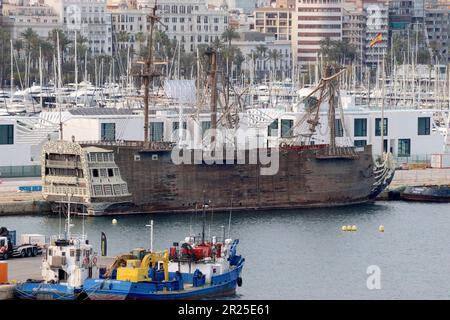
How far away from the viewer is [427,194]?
358ft

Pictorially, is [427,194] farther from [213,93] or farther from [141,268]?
[141,268]

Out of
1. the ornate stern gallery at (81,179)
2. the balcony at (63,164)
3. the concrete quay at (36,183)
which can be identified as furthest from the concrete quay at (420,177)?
the balcony at (63,164)

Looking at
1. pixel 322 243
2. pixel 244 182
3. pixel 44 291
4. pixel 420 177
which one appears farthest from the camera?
pixel 420 177

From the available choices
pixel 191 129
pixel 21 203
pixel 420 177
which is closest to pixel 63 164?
pixel 21 203

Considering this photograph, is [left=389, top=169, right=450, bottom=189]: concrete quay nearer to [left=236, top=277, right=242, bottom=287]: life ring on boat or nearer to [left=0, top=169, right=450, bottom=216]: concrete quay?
[left=0, top=169, right=450, bottom=216]: concrete quay

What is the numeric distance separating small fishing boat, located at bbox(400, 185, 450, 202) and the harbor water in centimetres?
107

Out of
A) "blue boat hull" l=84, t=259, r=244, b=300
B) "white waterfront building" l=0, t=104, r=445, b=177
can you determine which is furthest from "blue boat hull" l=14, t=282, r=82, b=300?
"white waterfront building" l=0, t=104, r=445, b=177

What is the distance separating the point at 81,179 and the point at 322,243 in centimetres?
1594

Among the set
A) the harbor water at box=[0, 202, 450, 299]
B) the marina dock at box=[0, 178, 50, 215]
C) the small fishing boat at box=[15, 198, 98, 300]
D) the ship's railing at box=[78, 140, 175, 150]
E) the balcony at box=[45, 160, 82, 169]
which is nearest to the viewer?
the small fishing boat at box=[15, 198, 98, 300]

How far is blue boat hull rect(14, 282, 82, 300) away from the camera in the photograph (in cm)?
6775

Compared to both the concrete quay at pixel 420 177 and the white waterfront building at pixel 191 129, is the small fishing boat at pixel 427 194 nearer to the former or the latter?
the concrete quay at pixel 420 177

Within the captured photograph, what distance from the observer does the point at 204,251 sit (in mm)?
72875
